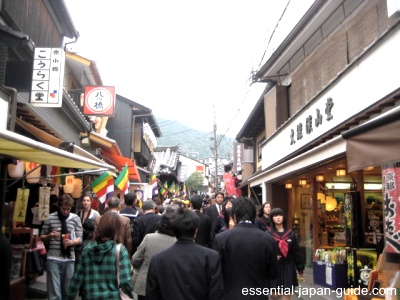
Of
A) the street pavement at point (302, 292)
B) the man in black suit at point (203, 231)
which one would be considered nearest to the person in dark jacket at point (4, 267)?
the man in black suit at point (203, 231)

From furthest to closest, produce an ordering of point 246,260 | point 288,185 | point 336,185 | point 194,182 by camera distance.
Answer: point 194,182, point 288,185, point 336,185, point 246,260

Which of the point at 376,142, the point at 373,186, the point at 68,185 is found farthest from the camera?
the point at 373,186

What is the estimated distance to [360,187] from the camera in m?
11.4

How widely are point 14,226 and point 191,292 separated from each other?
22.8ft

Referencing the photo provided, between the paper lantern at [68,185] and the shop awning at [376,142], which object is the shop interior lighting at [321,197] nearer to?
the paper lantern at [68,185]

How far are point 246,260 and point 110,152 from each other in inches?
583

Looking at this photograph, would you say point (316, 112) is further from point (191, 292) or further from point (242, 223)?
point (191, 292)

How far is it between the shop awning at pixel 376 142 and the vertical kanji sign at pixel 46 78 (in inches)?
305

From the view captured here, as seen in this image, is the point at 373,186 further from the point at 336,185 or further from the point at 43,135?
the point at 43,135


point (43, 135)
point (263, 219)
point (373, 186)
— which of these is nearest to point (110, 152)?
point (43, 135)

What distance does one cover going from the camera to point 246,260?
15.9ft

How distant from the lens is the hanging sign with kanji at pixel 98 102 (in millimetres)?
17609

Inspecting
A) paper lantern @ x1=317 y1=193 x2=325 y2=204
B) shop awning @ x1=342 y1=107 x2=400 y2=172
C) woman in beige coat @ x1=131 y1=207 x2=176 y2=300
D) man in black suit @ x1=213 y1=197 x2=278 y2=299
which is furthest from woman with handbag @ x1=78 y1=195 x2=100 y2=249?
paper lantern @ x1=317 y1=193 x2=325 y2=204

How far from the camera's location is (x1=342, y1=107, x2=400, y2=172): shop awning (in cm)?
420
